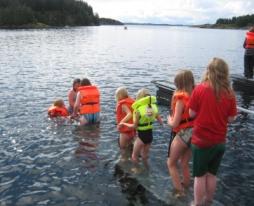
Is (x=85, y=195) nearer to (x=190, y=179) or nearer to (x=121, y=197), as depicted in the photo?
(x=121, y=197)

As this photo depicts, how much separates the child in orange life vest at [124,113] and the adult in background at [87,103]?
3.55 m

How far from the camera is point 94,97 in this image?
49.1 feet

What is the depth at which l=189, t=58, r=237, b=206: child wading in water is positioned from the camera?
7.22m

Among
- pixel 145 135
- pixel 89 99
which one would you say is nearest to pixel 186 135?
pixel 145 135

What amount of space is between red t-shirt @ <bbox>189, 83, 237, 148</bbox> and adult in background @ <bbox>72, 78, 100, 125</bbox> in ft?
25.7

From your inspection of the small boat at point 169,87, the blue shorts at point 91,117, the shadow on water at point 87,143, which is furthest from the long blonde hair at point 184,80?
the small boat at point 169,87

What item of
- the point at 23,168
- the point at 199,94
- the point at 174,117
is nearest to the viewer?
the point at 199,94

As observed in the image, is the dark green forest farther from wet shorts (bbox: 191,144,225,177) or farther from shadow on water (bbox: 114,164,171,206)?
wet shorts (bbox: 191,144,225,177)

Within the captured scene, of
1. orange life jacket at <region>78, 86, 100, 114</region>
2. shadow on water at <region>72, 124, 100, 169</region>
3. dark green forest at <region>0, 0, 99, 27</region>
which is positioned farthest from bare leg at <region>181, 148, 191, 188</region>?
dark green forest at <region>0, 0, 99, 27</region>

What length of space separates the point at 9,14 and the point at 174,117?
512 ft

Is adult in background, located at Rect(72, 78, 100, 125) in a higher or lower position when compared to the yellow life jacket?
lower

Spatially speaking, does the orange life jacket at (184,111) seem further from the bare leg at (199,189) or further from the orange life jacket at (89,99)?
the orange life jacket at (89,99)

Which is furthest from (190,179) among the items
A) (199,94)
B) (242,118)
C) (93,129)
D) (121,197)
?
(242,118)

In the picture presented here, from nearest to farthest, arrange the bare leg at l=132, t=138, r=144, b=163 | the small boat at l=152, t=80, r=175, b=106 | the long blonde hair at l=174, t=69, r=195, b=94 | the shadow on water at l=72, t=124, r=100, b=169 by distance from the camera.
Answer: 1. the long blonde hair at l=174, t=69, r=195, b=94
2. the bare leg at l=132, t=138, r=144, b=163
3. the shadow on water at l=72, t=124, r=100, b=169
4. the small boat at l=152, t=80, r=175, b=106
